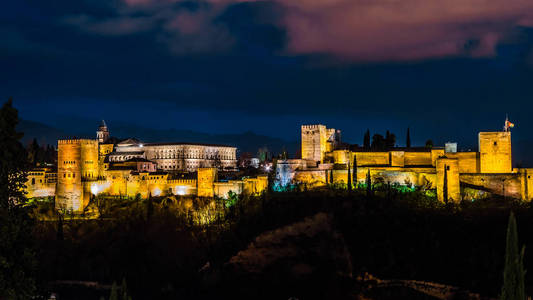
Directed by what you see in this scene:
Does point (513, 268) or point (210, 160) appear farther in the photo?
point (210, 160)

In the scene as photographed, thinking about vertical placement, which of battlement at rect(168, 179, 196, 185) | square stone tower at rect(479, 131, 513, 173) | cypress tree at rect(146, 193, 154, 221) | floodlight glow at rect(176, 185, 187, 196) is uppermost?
square stone tower at rect(479, 131, 513, 173)

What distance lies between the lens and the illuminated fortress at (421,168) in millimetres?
42594

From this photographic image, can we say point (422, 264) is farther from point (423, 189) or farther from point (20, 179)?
point (20, 179)

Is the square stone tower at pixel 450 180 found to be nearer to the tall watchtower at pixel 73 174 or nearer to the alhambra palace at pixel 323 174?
the alhambra palace at pixel 323 174

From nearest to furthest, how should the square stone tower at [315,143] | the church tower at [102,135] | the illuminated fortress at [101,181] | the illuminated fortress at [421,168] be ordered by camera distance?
the illuminated fortress at [421,168] < the illuminated fortress at [101,181] < the square stone tower at [315,143] < the church tower at [102,135]

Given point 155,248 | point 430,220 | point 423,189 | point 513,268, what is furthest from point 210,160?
point 513,268

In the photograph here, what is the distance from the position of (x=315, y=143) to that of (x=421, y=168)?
15.9 m

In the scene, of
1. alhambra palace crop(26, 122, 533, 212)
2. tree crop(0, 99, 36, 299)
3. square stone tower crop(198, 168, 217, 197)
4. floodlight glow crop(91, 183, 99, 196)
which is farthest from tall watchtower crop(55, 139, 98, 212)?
tree crop(0, 99, 36, 299)

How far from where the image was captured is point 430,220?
3928cm

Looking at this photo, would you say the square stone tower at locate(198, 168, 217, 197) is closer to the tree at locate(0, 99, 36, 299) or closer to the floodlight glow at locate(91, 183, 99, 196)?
the floodlight glow at locate(91, 183, 99, 196)

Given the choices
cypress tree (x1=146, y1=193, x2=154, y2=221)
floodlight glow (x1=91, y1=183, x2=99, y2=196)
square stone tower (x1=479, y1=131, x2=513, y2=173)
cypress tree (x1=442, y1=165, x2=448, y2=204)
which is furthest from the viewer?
floodlight glow (x1=91, y1=183, x2=99, y2=196)

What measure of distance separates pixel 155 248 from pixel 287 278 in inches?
524

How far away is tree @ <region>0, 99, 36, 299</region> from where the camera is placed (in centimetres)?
1272

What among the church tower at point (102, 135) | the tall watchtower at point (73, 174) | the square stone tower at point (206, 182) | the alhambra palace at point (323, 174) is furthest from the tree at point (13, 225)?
the church tower at point (102, 135)
